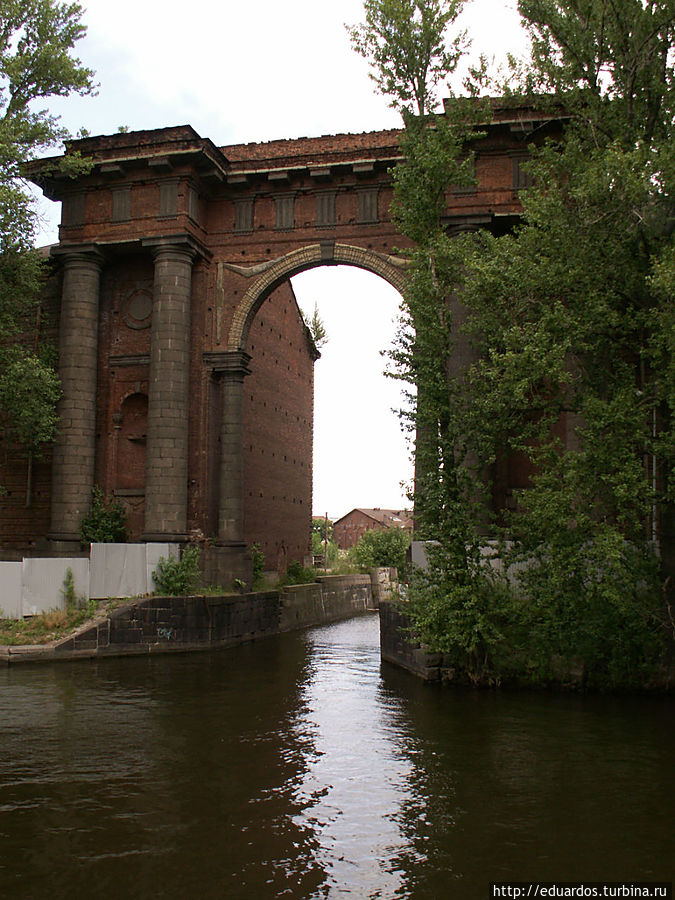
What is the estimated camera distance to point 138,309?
24.6 meters

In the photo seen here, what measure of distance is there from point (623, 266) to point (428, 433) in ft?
15.5

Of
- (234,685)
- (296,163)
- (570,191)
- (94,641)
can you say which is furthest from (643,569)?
(296,163)

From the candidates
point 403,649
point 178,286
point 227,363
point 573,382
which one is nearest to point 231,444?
point 227,363

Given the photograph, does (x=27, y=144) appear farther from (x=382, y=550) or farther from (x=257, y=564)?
(x=382, y=550)

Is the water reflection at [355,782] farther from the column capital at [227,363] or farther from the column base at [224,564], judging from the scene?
the column capital at [227,363]

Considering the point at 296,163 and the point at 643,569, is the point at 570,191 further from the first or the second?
the point at 296,163

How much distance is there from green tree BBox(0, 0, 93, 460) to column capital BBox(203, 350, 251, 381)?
4.45 meters

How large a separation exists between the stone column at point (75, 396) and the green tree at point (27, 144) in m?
0.67

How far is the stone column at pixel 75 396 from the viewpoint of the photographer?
2284 centimetres

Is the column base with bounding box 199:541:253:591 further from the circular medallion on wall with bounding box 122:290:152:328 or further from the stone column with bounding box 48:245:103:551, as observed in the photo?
the circular medallion on wall with bounding box 122:290:152:328

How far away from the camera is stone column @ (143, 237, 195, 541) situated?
21938mm

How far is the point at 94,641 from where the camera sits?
1848 cm

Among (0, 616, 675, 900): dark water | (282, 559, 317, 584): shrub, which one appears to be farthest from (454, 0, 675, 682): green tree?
(282, 559, 317, 584): shrub

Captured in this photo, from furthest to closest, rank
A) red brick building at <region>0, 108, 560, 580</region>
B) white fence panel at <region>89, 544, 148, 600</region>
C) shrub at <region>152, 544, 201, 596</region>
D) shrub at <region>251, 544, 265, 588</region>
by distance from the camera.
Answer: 1. shrub at <region>251, 544, 265, 588</region>
2. red brick building at <region>0, 108, 560, 580</region>
3. shrub at <region>152, 544, 201, 596</region>
4. white fence panel at <region>89, 544, 148, 600</region>
